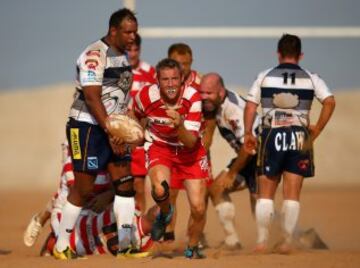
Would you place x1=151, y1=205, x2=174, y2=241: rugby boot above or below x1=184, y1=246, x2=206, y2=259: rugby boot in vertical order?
above

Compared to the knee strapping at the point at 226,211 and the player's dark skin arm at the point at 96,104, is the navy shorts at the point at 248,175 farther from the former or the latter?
the player's dark skin arm at the point at 96,104

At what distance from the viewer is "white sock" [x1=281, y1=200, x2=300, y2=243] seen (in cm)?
1172

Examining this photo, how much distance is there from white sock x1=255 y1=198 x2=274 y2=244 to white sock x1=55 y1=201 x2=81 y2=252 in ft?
5.82

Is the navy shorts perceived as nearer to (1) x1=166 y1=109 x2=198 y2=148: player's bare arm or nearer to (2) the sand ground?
(1) x1=166 y1=109 x2=198 y2=148: player's bare arm

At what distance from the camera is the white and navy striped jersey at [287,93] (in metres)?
11.6

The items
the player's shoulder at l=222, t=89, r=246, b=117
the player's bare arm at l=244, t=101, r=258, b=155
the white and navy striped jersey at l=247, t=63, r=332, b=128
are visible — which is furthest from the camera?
the player's shoulder at l=222, t=89, r=246, b=117

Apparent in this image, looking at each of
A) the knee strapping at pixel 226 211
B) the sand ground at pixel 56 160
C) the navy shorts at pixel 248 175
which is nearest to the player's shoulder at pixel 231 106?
the navy shorts at pixel 248 175

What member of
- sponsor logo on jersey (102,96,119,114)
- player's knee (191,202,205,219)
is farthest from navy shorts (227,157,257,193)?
sponsor logo on jersey (102,96,119,114)

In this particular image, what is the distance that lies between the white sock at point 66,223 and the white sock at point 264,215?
177cm

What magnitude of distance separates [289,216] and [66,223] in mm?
2154

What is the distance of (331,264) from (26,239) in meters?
3.60

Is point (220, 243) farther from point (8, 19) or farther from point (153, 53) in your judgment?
point (8, 19)

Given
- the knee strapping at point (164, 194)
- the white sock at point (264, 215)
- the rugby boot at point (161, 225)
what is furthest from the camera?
the white sock at point (264, 215)

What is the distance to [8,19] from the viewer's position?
20797mm
